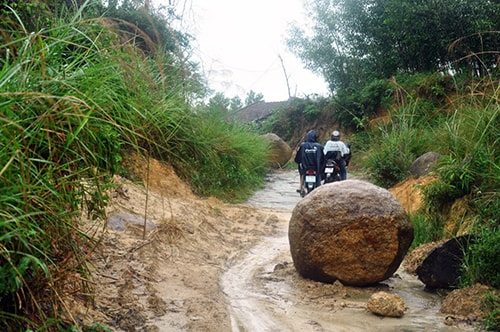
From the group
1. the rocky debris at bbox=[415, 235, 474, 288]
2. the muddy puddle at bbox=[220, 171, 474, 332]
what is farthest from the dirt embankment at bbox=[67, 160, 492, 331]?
the rocky debris at bbox=[415, 235, 474, 288]

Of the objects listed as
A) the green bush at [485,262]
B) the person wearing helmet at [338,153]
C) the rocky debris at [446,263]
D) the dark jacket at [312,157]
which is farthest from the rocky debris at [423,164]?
the green bush at [485,262]

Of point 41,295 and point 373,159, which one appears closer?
point 41,295

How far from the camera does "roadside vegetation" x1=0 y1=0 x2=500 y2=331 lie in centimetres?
311

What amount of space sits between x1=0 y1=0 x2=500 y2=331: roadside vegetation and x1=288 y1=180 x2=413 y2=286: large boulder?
0.85 metres

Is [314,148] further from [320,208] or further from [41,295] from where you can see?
[41,295]

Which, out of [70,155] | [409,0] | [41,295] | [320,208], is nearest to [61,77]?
[70,155]

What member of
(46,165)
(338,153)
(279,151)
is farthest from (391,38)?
(46,165)

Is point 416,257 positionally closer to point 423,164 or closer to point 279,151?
point 423,164

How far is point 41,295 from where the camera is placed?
3.35 metres

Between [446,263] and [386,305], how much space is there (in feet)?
3.88

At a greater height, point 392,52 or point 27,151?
point 392,52

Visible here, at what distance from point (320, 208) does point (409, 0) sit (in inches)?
765

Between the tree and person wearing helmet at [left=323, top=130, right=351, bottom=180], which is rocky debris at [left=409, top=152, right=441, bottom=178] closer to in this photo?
person wearing helmet at [left=323, top=130, right=351, bottom=180]

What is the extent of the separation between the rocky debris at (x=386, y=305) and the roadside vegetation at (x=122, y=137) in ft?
2.67
